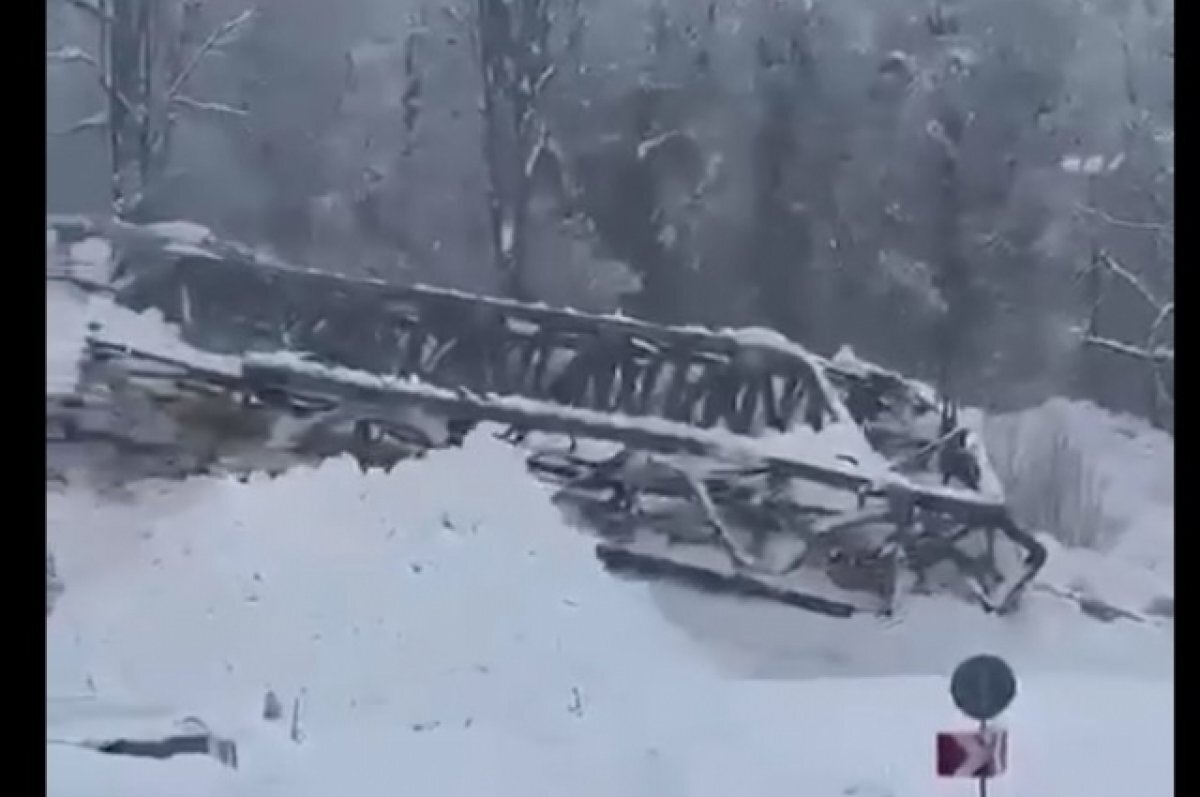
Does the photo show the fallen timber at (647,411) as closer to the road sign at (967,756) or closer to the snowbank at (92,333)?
the snowbank at (92,333)

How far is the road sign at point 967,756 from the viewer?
256 cm

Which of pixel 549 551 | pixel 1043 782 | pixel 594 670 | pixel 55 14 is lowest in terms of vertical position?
pixel 1043 782

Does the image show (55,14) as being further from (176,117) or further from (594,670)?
(594,670)

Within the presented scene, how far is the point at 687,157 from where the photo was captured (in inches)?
101

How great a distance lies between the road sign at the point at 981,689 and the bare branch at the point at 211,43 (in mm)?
1310

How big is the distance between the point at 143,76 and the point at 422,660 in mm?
875

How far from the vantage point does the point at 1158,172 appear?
8.57ft

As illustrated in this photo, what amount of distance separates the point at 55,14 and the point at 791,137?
1015 millimetres

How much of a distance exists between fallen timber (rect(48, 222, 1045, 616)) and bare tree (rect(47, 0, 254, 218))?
0.08 m

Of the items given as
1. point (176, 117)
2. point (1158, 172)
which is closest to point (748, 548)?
point (1158, 172)

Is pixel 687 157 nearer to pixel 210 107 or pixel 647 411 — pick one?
pixel 647 411

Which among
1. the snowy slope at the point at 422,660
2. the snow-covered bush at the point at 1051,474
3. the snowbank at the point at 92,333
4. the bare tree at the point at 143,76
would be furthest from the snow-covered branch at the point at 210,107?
the snow-covered bush at the point at 1051,474

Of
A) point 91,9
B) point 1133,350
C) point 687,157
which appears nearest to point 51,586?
point 91,9

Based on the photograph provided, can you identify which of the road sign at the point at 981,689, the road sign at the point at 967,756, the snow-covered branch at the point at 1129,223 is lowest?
the road sign at the point at 967,756
